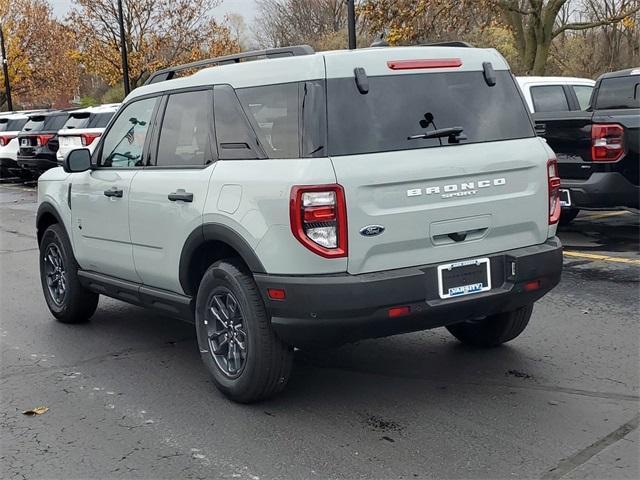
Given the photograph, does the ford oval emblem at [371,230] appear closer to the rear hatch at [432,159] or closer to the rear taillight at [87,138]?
the rear hatch at [432,159]

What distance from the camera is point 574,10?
3631cm

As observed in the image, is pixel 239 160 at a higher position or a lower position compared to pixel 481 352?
higher

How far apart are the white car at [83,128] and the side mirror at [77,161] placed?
13.1m

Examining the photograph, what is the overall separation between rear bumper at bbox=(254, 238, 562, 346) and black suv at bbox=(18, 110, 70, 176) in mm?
17359

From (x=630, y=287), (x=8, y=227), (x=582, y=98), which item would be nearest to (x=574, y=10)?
(x=582, y=98)

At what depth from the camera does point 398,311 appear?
4.08 metres

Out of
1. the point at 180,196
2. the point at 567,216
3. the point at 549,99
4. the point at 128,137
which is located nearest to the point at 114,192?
the point at 128,137

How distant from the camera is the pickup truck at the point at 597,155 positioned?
27.2 feet

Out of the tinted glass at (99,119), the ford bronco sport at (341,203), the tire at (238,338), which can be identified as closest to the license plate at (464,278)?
the ford bronco sport at (341,203)

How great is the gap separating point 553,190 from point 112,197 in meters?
2.89

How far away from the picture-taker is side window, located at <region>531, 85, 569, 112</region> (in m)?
11.1

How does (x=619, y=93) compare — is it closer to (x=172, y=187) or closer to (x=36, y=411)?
(x=172, y=187)

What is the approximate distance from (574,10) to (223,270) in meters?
35.5

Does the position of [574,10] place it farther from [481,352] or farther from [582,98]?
[481,352]
